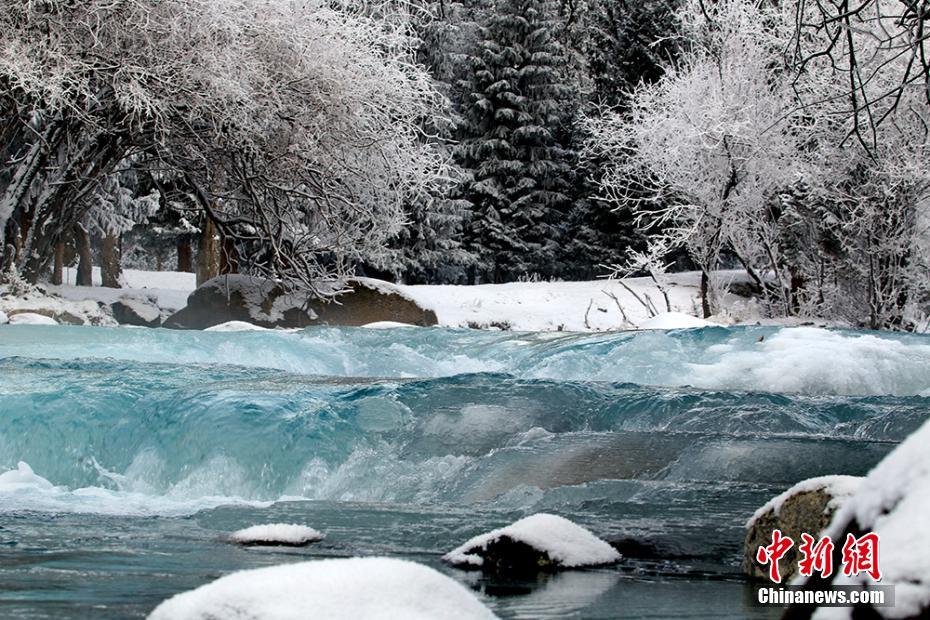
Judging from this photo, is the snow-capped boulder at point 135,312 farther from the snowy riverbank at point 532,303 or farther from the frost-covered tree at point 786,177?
the frost-covered tree at point 786,177

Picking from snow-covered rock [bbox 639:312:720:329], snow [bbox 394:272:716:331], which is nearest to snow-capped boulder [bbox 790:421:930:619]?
snow-covered rock [bbox 639:312:720:329]

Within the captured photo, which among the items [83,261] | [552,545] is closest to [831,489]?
[552,545]

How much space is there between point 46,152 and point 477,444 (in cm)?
1041

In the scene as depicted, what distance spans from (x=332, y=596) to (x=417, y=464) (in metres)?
3.60

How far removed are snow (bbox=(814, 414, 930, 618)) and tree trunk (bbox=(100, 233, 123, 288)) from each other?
24960 mm

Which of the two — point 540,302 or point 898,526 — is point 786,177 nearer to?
point 540,302

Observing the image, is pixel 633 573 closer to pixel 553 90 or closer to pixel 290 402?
pixel 290 402

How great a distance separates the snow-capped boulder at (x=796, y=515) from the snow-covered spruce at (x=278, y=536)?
61.5 inches

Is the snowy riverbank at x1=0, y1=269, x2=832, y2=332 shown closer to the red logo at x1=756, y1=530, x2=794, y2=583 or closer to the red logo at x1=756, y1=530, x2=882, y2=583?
the red logo at x1=756, y1=530, x2=794, y2=583

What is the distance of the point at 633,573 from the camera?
11.3 feet

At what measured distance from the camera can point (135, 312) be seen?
685 inches

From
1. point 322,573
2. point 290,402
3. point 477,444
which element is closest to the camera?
point 322,573

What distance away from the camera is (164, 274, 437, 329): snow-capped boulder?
16.6m

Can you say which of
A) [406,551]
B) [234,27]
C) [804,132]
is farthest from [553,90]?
[406,551]
